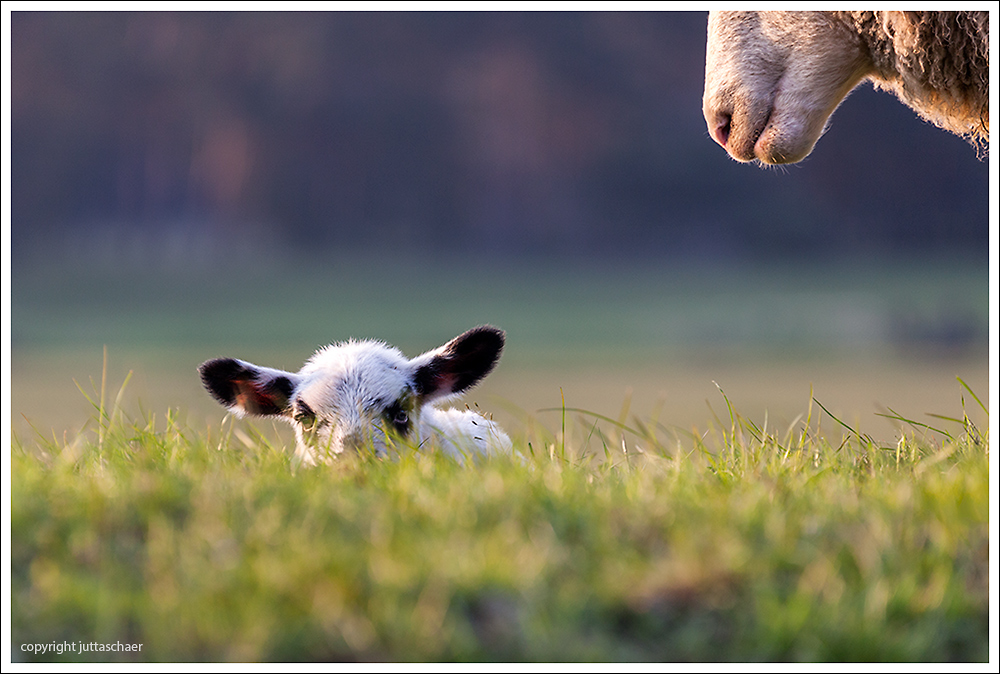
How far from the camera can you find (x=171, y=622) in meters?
1.92

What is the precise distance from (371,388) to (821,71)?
8.04 feet

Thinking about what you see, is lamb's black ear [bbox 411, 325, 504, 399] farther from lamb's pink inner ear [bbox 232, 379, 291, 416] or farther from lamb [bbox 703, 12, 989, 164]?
lamb [bbox 703, 12, 989, 164]

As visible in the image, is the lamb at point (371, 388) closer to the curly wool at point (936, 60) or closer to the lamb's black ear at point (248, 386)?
the lamb's black ear at point (248, 386)

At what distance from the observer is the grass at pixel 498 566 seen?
1901mm

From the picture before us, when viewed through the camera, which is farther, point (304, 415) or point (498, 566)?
point (304, 415)

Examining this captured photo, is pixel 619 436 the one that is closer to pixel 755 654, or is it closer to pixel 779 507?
pixel 779 507

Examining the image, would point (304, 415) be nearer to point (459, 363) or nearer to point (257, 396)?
point (257, 396)

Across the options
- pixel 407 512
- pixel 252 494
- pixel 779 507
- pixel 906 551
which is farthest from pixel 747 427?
pixel 252 494

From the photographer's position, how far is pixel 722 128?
13.7ft

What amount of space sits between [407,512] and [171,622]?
71 cm

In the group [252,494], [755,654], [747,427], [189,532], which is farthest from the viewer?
[747,427]

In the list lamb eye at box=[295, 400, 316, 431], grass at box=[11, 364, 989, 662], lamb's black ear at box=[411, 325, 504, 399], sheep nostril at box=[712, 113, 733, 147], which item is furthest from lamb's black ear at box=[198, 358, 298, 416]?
sheep nostril at box=[712, 113, 733, 147]

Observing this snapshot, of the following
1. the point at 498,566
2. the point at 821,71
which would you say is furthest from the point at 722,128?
the point at 498,566

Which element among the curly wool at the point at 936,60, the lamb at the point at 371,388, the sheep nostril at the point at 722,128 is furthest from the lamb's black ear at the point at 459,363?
the curly wool at the point at 936,60
